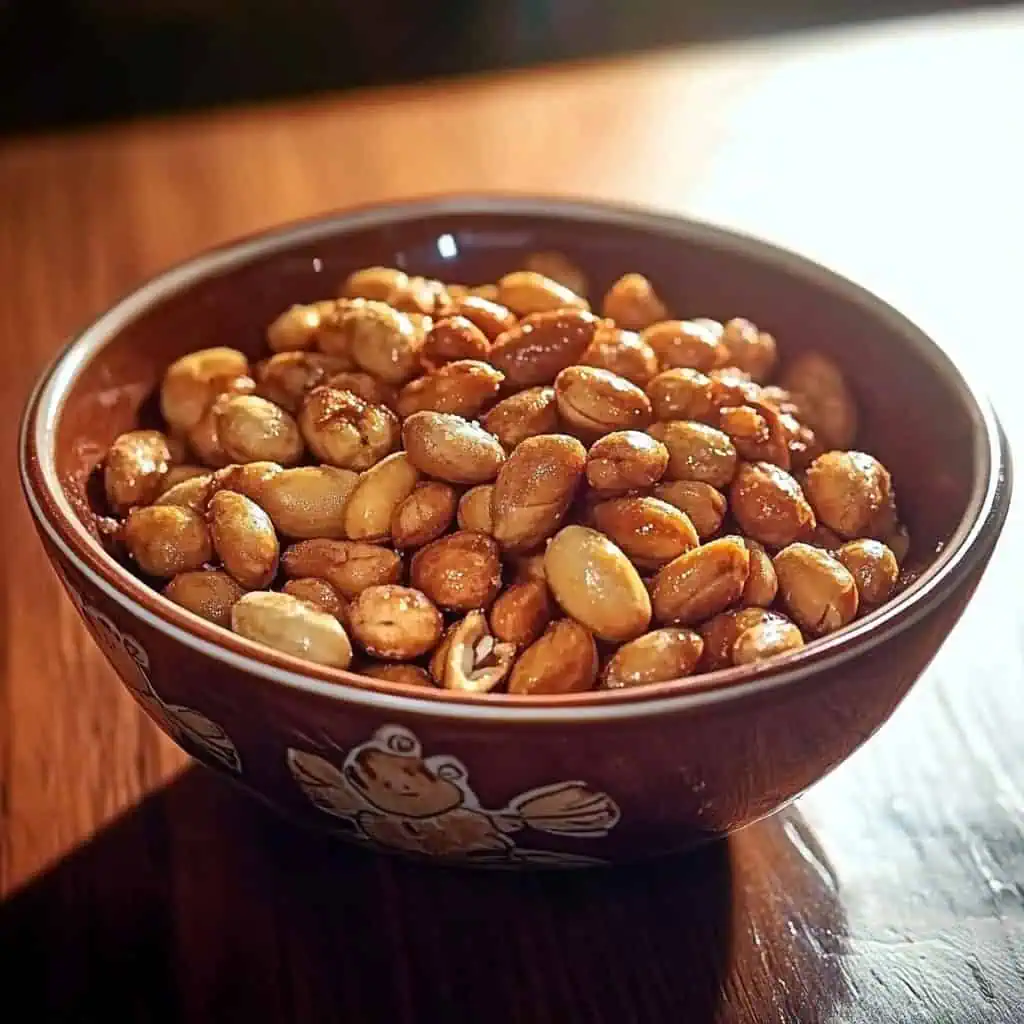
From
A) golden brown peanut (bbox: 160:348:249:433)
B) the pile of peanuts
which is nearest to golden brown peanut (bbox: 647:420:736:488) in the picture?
the pile of peanuts

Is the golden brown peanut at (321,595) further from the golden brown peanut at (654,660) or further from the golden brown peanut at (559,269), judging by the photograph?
the golden brown peanut at (559,269)

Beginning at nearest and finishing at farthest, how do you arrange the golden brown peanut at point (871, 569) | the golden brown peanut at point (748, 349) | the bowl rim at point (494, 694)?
the bowl rim at point (494, 694), the golden brown peanut at point (871, 569), the golden brown peanut at point (748, 349)

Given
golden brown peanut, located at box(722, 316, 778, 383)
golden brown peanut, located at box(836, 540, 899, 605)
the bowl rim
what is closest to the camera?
the bowl rim

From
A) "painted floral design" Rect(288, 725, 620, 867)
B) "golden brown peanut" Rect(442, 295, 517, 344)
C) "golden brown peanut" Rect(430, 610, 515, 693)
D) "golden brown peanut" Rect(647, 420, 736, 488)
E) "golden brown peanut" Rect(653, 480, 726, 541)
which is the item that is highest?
"golden brown peanut" Rect(442, 295, 517, 344)

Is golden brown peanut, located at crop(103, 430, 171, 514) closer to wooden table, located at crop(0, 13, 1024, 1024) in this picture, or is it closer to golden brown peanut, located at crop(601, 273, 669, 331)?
wooden table, located at crop(0, 13, 1024, 1024)

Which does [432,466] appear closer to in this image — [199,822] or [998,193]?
[199,822]

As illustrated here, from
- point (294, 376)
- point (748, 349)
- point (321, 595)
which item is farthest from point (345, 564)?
point (748, 349)

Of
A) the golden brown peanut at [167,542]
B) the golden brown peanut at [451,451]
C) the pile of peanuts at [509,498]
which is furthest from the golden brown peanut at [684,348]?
the golden brown peanut at [167,542]
